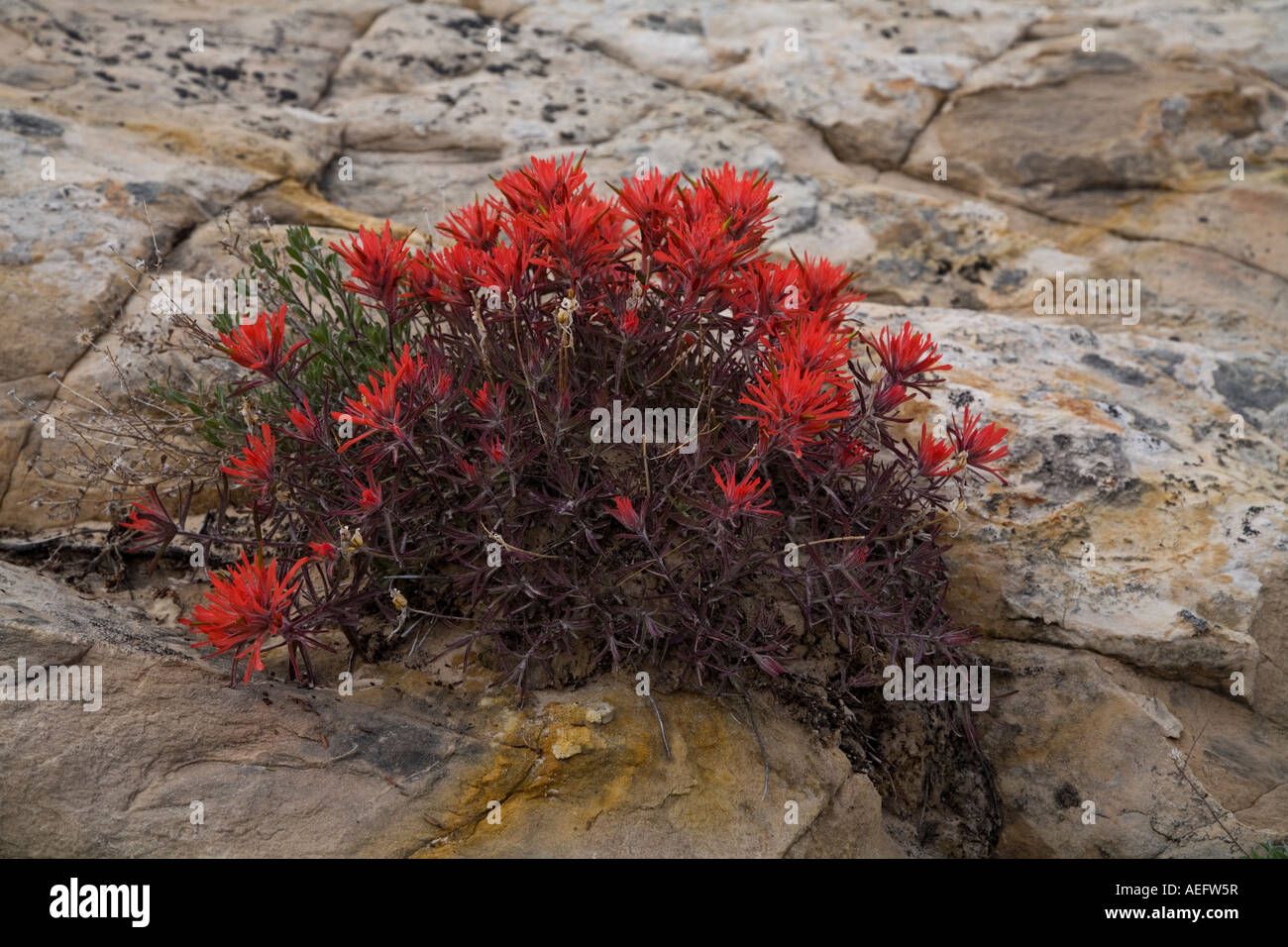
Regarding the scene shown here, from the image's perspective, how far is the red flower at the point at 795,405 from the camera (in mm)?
2785

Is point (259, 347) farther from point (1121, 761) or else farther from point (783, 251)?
point (783, 251)

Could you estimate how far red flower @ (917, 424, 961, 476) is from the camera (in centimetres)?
329

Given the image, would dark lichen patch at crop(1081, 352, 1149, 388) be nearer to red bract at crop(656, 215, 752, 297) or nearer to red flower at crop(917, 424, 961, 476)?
red flower at crop(917, 424, 961, 476)

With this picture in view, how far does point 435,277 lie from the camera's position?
3.33 meters

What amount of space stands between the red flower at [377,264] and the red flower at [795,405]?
1220 millimetres

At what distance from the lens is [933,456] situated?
10.8ft

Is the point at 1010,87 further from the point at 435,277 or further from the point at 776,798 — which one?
the point at 776,798

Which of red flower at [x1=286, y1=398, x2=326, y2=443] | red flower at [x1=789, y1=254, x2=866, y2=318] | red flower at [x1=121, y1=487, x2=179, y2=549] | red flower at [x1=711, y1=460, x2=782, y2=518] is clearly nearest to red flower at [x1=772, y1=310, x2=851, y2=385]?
red flower at [x1=789, y1=254, x2=866, y2=318]

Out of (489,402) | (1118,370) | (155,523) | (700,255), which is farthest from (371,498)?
(1118,370)

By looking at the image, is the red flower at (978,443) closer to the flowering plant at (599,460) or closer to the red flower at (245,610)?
the flowering plant at (599,460)

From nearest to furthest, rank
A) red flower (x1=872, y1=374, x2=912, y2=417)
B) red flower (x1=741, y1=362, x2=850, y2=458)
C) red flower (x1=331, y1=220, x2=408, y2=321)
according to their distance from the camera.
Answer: red flower (x1=741, y1=362, x2=850, y2=458) → red flower (x1=331, y1=220, x2=408, y2=321) → red flower (x1=872, y1=374, x2=912, y2=417)

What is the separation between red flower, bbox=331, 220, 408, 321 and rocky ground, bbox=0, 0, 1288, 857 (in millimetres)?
1269

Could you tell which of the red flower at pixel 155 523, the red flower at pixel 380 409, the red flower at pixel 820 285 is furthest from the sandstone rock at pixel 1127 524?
the red flower at pixel 155 523

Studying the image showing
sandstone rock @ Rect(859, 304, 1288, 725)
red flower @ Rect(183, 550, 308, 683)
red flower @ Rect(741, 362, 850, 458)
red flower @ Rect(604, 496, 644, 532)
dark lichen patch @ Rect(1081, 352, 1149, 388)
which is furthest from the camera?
dark lichen patch @ Rect(1081, 352, 1149, 388)
